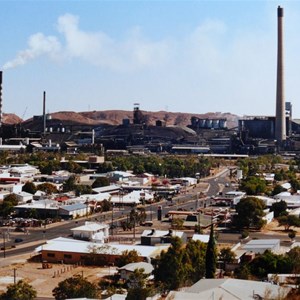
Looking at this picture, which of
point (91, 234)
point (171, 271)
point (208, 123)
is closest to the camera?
point (171, 271)

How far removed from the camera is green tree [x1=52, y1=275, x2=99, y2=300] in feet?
28.0

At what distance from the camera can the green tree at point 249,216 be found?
15.6 meters

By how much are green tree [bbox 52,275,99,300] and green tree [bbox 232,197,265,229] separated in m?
7.38

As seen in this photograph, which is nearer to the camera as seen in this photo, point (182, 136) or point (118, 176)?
point (118, 176)

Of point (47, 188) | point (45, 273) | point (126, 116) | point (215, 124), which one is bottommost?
point (45, 273)

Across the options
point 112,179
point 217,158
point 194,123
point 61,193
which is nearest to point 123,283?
point 61,193

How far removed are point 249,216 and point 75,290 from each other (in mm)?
7706

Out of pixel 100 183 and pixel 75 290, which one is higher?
pixel 100 183

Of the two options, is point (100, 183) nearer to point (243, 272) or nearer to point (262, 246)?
point (262, 246)

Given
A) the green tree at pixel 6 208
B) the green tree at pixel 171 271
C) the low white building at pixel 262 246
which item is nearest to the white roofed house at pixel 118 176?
the green tree at pixel 6 208

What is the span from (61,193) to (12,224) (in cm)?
608

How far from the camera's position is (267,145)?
4544 cm

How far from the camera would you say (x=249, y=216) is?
51.1 ft

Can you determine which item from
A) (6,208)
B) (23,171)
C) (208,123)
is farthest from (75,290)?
(208,123)
